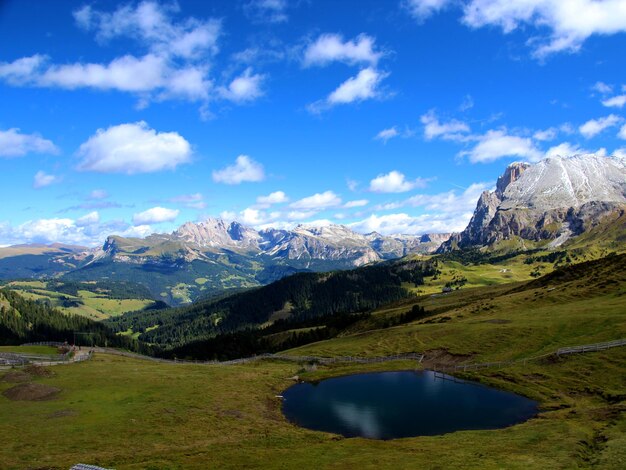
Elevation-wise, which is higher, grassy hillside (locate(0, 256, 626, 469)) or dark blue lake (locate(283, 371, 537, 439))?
grassy hillside (locate(0, 256, 626, 469))

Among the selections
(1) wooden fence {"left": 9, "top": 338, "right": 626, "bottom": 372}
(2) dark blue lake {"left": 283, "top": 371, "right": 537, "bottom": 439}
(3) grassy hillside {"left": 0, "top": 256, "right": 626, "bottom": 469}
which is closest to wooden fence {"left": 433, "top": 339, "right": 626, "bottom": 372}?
(1) wooden fence {"left": 9, "top": 338, "right": 626, "bottom": 372}

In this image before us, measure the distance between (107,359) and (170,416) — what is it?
75.7m

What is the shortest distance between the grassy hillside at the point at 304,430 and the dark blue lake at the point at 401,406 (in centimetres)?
410

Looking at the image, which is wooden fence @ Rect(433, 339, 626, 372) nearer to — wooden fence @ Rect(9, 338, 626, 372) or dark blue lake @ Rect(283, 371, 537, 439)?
wooden fence @ Rect(9, 338, 626, 372)

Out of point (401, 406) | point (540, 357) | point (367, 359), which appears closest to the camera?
point (401, 406)

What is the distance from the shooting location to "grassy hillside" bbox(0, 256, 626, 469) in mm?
48375

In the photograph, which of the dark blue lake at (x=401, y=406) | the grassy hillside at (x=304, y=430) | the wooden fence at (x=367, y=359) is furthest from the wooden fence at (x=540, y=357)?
the dark blue lake at (x=401, y=406)

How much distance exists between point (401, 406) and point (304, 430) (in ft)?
69.7

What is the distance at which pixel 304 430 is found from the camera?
215ft

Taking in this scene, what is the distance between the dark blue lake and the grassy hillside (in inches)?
161

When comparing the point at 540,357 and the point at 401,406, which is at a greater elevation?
the point at 540,357

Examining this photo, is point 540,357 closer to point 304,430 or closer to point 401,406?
point 401,406

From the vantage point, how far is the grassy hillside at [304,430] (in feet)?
159

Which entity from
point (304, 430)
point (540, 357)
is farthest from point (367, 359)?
point (304, 430)
